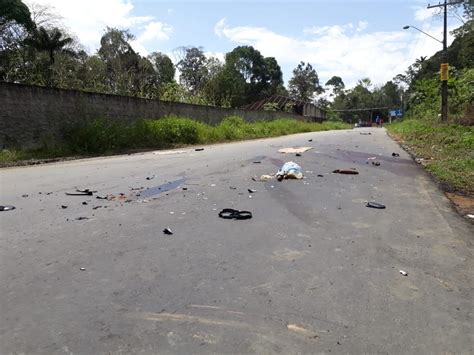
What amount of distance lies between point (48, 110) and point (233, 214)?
1245 centimetres

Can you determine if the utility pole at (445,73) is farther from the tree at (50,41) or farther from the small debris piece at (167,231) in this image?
the tree at (50,41)

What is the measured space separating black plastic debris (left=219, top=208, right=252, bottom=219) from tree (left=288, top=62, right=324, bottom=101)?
303ft

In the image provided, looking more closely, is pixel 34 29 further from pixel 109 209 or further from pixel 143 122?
pixel 109 209

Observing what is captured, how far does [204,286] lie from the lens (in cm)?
350

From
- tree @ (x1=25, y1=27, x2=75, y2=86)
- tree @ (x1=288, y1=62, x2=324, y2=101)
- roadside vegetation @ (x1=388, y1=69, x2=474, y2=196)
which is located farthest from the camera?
tree @ (x1=288, y1=62, x2=324, y2=101)

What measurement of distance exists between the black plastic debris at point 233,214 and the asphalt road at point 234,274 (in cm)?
11

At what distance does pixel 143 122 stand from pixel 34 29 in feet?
74.0

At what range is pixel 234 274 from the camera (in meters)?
3.73

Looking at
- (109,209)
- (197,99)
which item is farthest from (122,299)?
(197,99)

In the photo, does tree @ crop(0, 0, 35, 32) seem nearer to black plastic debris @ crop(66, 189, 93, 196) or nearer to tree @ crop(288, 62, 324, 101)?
black plastic debris @ crop(66, 189, 93, 196)

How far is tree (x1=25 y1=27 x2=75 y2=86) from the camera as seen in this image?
37.1m

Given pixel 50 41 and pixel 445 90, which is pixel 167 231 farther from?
pixel 50 41

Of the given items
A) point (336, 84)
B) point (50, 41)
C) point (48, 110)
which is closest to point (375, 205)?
point (48, 110)

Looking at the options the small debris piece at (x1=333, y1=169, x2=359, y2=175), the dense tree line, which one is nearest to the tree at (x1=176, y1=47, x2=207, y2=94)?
the dense tree line
